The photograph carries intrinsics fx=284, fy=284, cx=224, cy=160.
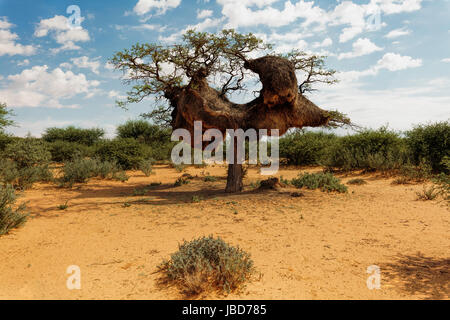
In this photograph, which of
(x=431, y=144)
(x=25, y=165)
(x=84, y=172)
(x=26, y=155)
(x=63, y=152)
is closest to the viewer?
(x=26, y=155)

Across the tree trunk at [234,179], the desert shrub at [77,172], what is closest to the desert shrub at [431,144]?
the tree trunk at [234,179]

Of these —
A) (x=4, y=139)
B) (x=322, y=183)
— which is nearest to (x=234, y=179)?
(x=322, y=183)

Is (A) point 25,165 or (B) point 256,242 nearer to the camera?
(B) point 256,242

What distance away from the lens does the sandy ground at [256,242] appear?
359 cm

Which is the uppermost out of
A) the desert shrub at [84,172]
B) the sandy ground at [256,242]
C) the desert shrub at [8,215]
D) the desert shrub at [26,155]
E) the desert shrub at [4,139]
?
the desert shrub at [4,139]

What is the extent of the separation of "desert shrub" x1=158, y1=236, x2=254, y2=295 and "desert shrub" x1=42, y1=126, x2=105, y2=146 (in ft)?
73.5

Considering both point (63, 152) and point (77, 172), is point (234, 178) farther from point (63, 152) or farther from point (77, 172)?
point (63, 152)

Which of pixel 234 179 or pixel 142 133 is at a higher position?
pixel 142 133

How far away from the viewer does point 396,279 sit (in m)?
3.83

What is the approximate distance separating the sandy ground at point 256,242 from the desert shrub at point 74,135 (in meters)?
15.0

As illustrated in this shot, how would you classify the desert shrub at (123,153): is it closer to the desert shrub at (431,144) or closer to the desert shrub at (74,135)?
the desert shrub at (74,135)

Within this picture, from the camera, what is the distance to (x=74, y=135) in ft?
76.8

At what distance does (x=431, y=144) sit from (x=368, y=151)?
2706mm
